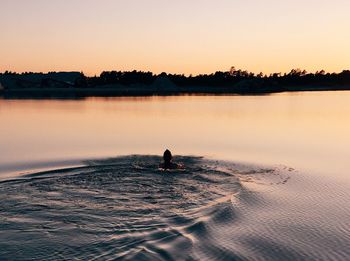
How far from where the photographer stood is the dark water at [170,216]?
1140 centimetres

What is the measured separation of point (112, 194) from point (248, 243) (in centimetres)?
681

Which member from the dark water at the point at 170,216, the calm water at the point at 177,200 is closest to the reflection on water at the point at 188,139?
the calm water at the point at 177,200

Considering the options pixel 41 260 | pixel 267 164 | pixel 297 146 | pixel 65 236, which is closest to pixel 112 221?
pixel 65 236

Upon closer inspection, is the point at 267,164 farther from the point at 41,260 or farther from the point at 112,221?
the point at 41,260

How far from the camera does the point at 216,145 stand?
3138cm

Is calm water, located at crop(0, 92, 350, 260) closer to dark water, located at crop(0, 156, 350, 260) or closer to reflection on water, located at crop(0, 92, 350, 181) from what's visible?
dark water, located at crop(0, 156, 350, 260)

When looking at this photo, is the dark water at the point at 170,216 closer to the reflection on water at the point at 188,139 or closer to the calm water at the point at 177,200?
Answer: the calm water at the point at 177,200

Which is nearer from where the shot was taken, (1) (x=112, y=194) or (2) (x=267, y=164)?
(1) (x=112, y=194)

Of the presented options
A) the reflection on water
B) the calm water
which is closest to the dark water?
the calm water

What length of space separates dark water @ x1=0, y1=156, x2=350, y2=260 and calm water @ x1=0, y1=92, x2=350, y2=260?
4 centimetres

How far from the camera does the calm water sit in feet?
38.1

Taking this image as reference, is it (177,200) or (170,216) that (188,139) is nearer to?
(177,200)

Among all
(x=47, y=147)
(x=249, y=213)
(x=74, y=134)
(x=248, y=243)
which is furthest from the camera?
(x=74, y=134)

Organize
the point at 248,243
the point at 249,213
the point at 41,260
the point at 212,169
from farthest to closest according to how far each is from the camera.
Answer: the point at 212,169 → the point at 249,213 → the point at 248,243 → the point at 41,260
